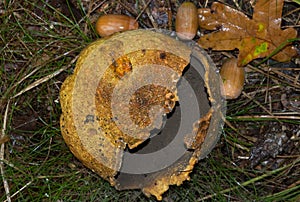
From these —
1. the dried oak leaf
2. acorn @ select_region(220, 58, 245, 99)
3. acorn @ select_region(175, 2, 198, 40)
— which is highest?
acorn @ select_region(175, 2, 198, 40)

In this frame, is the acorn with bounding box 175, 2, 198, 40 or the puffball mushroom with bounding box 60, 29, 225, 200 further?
the acorn with bounding box 175, 2, 198, 40

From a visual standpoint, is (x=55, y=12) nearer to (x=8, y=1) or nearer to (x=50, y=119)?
(x=8, y=1)

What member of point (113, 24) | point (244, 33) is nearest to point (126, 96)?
point (113, 24)

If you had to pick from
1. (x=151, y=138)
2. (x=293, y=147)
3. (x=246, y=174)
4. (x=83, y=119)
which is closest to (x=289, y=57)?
(x=293, y=147)

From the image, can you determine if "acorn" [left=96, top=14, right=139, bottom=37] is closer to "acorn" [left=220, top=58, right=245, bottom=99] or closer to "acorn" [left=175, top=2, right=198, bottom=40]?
"acorn" [left=175, top=2, right=198, bottom=40]

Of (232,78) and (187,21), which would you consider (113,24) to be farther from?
(232,78)

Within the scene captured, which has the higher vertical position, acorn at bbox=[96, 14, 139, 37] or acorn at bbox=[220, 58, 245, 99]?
acorn at bbox=[96, 14, 139, 37]

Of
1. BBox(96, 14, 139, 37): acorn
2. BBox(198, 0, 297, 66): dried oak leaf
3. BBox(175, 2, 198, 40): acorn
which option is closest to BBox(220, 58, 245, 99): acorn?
BBox(198, 0, 297, 66): dried oak leaf

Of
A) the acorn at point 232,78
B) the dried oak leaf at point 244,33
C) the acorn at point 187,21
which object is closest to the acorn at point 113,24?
the acorn at point 187,21
